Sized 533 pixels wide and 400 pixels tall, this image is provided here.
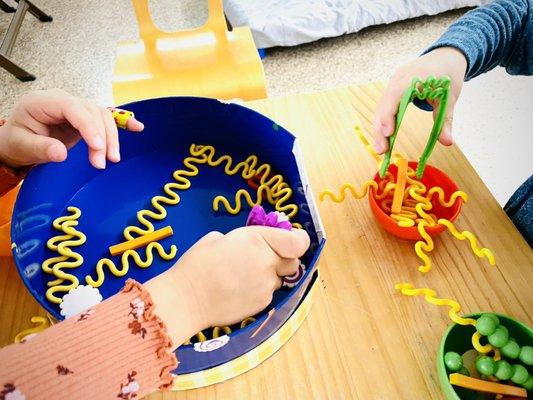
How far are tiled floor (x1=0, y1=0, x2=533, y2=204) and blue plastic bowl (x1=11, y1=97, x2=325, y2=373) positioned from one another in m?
0.81

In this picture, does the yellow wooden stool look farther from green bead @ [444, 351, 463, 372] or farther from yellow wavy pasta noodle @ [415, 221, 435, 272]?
green bead @ [444, 351, 463, 372]

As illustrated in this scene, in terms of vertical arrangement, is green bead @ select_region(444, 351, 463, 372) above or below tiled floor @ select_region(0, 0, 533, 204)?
above

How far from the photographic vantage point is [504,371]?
40 cm

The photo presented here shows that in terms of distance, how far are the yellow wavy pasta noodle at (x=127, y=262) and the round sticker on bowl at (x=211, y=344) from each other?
173 millimetres

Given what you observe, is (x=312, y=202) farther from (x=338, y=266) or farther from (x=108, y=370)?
(x=108, y=370)

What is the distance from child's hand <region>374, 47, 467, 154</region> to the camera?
0.51 m

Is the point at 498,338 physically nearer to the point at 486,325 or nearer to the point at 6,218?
the point at 486,325

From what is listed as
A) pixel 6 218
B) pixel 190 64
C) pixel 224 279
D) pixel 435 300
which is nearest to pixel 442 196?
pixel 435 300

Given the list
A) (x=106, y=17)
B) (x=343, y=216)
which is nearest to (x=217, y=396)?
(x=343, y=216)

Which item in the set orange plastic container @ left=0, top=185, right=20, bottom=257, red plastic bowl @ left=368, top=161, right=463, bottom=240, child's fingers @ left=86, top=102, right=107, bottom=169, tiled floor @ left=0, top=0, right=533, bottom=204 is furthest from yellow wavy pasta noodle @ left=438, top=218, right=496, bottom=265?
tiled floor @ left=0, top=0, right=533, bottom=204

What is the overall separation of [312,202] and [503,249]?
23 cm

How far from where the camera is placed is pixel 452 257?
52cm

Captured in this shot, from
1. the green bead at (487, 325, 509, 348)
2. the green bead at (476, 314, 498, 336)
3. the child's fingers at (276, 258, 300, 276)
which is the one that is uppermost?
the child's fingers at (276, 258, 300, 276)

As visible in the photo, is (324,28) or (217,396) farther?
(324,28)
